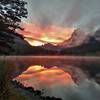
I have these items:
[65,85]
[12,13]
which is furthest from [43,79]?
[12,13]

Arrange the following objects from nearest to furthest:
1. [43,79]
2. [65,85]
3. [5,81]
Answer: [5,81] < [65,85] < [43,79]

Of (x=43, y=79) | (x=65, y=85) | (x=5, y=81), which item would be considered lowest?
(x=65, y=85)

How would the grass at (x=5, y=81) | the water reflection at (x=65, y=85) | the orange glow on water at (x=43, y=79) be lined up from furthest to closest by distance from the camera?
the orange glow on water at (x=43, y=79) < the water reflection at (x=65, y=85) < the grass at (x=5, y=81)

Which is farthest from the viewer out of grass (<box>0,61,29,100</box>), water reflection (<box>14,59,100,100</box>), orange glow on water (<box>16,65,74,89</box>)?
orange glow on water (<box>16,65,74,89</box>)

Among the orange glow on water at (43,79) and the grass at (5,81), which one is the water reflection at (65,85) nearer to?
the orange glow on water at (43,79)

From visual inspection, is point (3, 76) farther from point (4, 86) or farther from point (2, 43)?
point (2, 43)

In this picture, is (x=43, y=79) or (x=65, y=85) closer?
(x=65, y=85)

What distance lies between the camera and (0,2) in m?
28.8

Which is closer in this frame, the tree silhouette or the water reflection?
the tree silhouette

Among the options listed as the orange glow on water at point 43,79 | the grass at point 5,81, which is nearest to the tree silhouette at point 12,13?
the grass at point 5,81

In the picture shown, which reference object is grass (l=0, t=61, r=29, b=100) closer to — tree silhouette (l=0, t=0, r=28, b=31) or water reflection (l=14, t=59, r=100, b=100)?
tree silhouette (l=0, t=0, r=28, b=31)

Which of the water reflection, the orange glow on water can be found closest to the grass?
the water reflection

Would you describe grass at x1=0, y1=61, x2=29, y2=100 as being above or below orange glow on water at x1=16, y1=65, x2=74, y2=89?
below

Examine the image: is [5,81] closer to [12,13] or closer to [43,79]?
[12,13]
